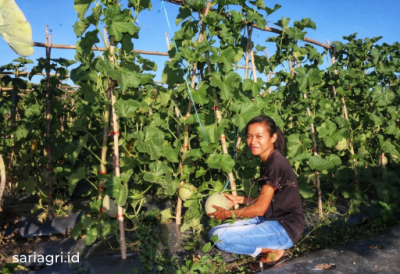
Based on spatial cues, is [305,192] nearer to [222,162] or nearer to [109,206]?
[222,162]

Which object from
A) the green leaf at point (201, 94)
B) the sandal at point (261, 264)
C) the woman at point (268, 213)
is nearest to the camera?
the woman at point (268, 213)

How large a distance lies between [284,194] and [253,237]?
37 cm

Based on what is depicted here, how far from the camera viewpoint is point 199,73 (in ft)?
11.7

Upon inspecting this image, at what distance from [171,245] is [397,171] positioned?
3.25 meters

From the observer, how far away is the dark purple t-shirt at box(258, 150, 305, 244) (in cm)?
259

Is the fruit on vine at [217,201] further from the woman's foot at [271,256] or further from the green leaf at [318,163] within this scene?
the green leaf at [318,163]

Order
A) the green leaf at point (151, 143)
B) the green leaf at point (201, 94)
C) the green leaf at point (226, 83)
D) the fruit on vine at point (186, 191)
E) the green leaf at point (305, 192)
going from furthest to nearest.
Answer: the green leaf at point (305, 192), the fruit on vine at point (186, 191), the green leaf at point (201, 94), the green leaf at point (226, 83), the green leaf at point (151, 143)

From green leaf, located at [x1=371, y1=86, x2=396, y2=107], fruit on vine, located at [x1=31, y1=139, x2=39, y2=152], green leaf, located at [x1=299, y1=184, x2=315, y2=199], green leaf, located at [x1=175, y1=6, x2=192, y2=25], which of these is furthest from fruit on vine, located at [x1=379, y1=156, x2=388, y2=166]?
fruit on vine, located at [x1=31, y1=139, x2=39, y2=152]

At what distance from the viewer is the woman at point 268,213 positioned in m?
2.58

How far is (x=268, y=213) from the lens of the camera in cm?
279

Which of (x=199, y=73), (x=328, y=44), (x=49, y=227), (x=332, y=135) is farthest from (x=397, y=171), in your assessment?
(x=49, y=227)

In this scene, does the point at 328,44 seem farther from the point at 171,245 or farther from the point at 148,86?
the point at 171,245

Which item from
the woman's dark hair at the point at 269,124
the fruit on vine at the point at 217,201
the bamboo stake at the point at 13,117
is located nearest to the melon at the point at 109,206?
the fruit on vine at the point at 217,201

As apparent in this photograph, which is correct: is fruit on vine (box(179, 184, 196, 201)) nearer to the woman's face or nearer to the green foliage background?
the green foliage background
